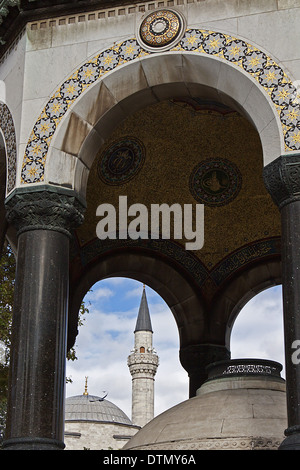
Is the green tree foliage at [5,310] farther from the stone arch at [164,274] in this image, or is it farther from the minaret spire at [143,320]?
the minaret spire at [143,320]

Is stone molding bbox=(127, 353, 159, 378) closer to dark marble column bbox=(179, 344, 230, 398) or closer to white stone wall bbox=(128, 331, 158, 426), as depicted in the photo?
white stone wall bbox=(128, 331, 158, 426)

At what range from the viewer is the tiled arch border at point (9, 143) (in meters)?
9.20

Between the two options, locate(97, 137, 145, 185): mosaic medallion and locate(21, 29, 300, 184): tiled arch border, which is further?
locate(97, 137, 145, 185): mosaic medallion

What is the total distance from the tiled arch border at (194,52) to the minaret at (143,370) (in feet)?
187

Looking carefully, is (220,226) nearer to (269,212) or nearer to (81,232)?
(269,212)

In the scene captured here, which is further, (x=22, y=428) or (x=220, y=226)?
(x=220, y=226)

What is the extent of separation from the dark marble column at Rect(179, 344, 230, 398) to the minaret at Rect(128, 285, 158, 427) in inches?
2059

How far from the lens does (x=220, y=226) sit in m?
14.1

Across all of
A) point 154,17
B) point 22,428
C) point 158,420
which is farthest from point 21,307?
point 154,17

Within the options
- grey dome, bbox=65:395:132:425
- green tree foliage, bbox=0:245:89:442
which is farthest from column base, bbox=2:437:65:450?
grey dome, bbox=65:395:132:425

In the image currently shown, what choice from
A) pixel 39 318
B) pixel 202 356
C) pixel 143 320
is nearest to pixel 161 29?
pixel 39 318

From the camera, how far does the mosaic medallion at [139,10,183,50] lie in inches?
360

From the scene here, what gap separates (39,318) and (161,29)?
347 cm

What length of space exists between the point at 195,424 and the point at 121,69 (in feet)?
13.0
